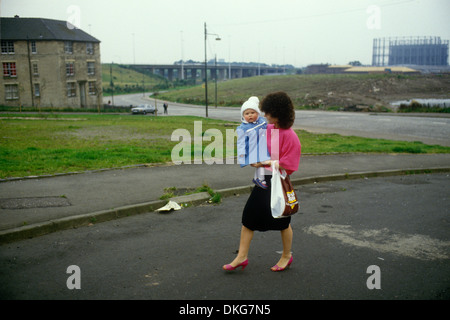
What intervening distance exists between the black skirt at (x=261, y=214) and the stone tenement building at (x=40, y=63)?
55.5m

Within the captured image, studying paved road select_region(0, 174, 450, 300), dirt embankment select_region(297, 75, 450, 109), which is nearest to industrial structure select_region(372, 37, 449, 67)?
dirt embankment select_region(297, 75, 450, 109)

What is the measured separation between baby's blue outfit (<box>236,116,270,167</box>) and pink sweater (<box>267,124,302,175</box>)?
0.07m

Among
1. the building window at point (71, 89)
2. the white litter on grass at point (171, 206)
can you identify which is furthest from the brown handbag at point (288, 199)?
the building window at point (71, 89)

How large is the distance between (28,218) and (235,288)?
12.7 feet

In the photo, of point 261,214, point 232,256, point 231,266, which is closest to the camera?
point 261,214

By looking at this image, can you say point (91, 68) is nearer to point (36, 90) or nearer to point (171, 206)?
point (36, 90)

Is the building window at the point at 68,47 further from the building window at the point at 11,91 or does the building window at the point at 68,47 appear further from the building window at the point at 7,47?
the building window at the point at 11,91

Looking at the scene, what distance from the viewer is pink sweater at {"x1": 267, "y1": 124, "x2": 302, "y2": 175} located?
15.4 ft

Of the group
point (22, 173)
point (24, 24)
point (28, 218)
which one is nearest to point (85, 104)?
point (24, 24)

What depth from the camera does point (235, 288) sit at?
4.51 metres

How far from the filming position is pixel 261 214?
4.81 metres

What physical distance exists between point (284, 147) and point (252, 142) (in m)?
0.38

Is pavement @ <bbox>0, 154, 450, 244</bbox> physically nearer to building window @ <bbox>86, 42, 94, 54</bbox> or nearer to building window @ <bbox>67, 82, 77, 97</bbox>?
building window @ <bbox>67, 82, 77, 97</bbox>

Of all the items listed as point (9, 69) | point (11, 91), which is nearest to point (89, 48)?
point (9, 69)
